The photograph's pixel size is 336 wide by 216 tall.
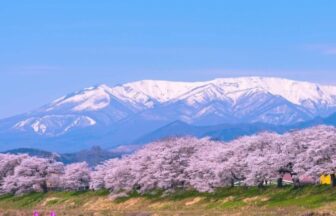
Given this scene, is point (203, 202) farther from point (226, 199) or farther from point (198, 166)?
point (198, 166)

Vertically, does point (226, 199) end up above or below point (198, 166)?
below

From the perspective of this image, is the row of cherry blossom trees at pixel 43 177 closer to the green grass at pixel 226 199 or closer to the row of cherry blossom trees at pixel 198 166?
the row of cherry blossom trees at pixel 198 166

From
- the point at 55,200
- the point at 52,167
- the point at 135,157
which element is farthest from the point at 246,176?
the point at 52,167

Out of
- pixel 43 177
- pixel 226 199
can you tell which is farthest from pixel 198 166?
pixel 43 177

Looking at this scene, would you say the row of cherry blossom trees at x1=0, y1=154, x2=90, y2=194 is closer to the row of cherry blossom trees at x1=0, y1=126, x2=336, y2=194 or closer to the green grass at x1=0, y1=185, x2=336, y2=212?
the row of cherry blossom trees at x1=0, y1=126, x2=336, y2=194

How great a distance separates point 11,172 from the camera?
153m

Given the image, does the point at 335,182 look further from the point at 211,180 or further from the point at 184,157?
the point at 184,157

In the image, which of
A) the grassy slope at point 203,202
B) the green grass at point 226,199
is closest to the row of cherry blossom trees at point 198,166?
the green grass at point 226,199

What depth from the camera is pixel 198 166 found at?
4060 inches

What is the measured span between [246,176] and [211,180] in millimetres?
6217

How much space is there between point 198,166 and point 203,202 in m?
10.6

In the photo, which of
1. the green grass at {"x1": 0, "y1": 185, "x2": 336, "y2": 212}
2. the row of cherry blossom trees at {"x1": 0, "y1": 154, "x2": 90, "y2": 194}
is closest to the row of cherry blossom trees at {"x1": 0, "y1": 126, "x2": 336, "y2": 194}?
the row of cherry blossom trees at {"x1": 0, "y1": 154, "x2": 90, "y2": 194}

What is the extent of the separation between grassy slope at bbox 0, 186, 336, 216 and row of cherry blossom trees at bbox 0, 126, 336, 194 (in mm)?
2064

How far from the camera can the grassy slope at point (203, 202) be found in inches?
2887
